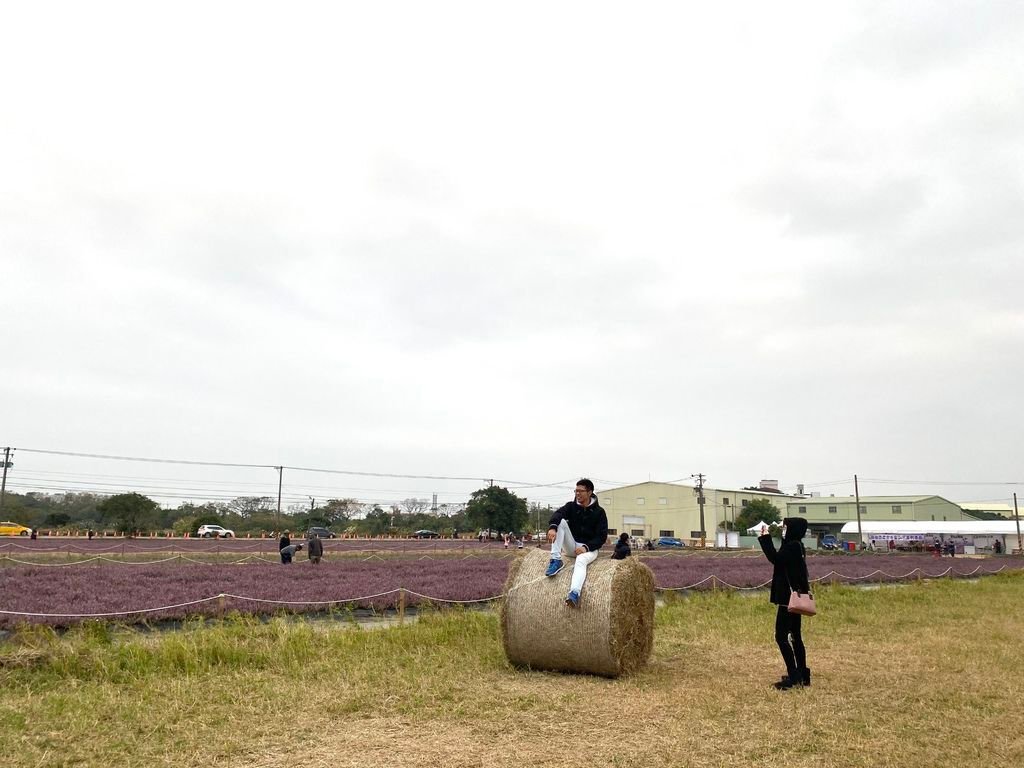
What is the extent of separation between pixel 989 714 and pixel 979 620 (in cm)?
900

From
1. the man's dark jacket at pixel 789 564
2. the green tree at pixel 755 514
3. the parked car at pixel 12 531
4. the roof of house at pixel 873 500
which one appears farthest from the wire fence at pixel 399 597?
the roof of house at pixel 873 500

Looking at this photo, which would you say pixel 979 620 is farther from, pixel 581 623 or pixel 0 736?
pixel 0 736

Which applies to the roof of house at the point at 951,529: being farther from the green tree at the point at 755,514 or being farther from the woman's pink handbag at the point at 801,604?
the woman's pink handbag at the point at 801,604

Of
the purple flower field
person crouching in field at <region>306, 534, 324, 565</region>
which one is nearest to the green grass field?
the purple flower field

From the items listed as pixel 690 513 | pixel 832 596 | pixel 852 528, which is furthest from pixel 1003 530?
pixel 832 596

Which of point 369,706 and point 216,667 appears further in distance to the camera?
point 216,667

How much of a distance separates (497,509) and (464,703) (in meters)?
73.5

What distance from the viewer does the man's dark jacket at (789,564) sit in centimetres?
873

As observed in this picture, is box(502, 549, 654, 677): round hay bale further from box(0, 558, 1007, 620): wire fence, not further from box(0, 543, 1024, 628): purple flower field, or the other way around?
box(0, 543, 1024, 628): purple flower field

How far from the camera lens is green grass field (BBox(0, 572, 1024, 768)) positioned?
5.86m

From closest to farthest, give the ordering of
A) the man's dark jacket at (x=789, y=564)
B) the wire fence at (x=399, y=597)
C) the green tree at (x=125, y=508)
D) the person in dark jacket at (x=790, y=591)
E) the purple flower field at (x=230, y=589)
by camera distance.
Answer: the person in dark jacket at (x=790, y=591) → the man's dark jacket at (x=789, y=564) → the wire fence at (x=399, y=597) → the purple flower field at (x=230, y=589) → the green tree at (x=125, y=508)

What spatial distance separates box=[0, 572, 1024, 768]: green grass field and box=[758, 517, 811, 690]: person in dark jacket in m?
0.27

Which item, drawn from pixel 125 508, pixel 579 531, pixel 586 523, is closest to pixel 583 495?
pixel 586 523

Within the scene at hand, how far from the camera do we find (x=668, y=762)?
564 cm
